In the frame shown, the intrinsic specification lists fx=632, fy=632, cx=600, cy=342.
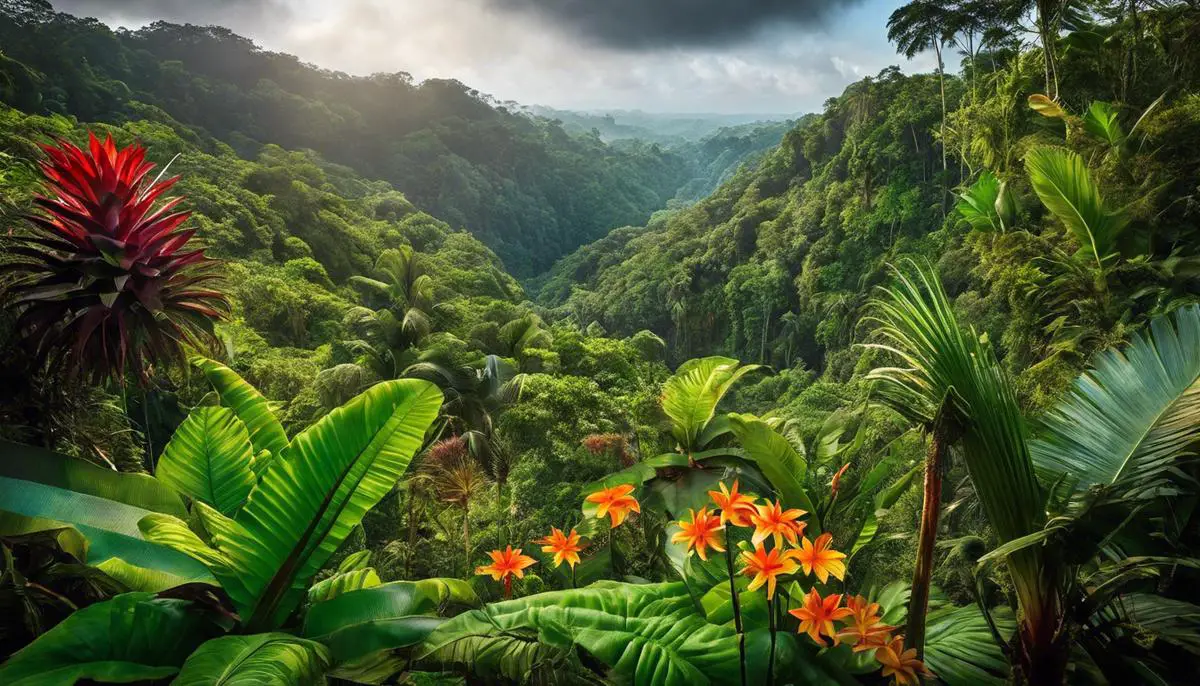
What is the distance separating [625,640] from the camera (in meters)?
1.85

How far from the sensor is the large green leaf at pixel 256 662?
1.59m

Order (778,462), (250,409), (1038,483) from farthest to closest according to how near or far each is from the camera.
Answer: (250,409)
(778,462)
(1038,483)

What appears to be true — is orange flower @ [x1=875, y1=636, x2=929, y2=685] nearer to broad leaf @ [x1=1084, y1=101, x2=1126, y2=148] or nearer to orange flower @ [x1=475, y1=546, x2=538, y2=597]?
orange flower @ [x1=475, y1=546, x2=538, y2=597]

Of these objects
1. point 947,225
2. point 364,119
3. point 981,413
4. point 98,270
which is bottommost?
point 947,225

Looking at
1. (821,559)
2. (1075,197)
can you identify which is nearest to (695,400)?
(821,559)

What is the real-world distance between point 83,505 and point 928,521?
2856 millimetres

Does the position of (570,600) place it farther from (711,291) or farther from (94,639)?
(711,291)

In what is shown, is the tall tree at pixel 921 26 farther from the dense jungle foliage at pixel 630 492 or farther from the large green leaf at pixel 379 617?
the large green leaf at pixel 379 617

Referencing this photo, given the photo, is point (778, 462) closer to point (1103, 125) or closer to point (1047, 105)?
point (1103, 125)

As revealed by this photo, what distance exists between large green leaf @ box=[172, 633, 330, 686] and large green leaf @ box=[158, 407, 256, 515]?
1.00 metres

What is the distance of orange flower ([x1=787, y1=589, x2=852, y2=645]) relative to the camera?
66.8 inches

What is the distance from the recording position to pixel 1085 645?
6.70 ft

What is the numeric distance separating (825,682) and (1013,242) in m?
9.31

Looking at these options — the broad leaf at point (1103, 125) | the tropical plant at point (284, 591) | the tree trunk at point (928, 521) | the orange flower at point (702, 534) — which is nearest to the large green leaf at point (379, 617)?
the tropical plant at point (284, 591)
